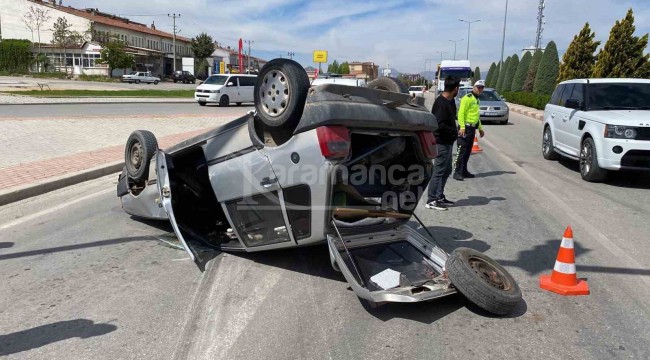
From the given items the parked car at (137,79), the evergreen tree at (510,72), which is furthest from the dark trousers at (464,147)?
the parked car at (137,79)

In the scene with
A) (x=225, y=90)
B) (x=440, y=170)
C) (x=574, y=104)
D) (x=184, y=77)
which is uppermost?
(x=184, y=77)

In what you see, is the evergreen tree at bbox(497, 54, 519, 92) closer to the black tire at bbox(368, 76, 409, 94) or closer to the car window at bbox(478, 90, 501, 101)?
the car window at bbox(478, 90, 501, 101)

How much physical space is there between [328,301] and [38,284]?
2.40 m

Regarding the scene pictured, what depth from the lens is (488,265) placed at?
4125mm

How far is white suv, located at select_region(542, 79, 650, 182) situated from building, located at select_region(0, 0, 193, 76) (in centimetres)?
6962

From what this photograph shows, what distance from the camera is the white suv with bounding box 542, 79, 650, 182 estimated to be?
8.58 m

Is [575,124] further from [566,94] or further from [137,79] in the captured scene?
[137,79]

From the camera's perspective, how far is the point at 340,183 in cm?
415

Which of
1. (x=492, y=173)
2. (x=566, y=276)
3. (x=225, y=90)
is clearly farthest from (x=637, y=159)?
(x=225, y=90)

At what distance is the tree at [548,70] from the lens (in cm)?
3541

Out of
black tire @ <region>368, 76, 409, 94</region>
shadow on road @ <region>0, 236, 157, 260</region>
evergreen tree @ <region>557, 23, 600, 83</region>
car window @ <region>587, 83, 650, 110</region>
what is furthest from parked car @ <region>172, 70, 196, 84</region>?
black tire @ <region>368, 76, 409, 94</region>

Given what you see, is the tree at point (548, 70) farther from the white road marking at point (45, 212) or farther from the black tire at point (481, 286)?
Answer: the black tire at point (481, 286)

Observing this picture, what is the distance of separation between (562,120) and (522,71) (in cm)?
3842

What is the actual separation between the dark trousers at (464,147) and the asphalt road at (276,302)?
2.59m
